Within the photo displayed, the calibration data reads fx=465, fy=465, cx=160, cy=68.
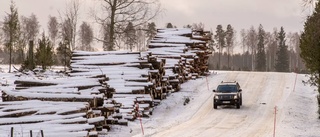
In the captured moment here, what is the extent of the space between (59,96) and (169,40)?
2574 cm

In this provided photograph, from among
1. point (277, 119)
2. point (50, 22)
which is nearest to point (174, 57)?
point (277, 119)

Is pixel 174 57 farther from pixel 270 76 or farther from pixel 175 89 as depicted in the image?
pixel 270 76

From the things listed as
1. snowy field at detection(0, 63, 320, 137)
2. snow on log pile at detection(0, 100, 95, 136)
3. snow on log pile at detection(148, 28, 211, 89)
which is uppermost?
snow on log pile at detection(148, 28, 211, 89)

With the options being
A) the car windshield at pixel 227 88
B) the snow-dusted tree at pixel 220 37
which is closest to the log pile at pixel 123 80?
the car windshield at pixel 227 88

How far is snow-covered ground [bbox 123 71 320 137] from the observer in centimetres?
2133

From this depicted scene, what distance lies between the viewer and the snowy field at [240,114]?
2111 centimetres

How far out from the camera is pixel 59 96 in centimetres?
1791

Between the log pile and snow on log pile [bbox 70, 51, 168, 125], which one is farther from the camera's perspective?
snow on log pile [bbox 70, 51, 168, 125]

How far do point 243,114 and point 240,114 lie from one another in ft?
0.59

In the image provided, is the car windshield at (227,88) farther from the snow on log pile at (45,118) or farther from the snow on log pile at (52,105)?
the snow on log pile at (45,118)

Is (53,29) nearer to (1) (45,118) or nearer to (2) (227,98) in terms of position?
(2) (227,98)

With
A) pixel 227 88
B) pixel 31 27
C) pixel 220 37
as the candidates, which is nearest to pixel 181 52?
pixel 227 88

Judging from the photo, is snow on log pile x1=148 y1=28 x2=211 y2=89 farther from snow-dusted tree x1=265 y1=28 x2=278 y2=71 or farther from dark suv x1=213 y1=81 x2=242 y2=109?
snow-dusted tree x1=265 y1=28 x2=278 y2=71

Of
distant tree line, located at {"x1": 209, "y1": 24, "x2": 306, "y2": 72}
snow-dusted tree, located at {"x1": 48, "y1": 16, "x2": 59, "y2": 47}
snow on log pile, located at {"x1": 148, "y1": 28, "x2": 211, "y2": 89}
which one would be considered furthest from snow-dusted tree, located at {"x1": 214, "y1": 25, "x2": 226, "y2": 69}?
snow on log pile, located at {"x1": 148, "y1": 28, "x2": 211, "y2": 89}
